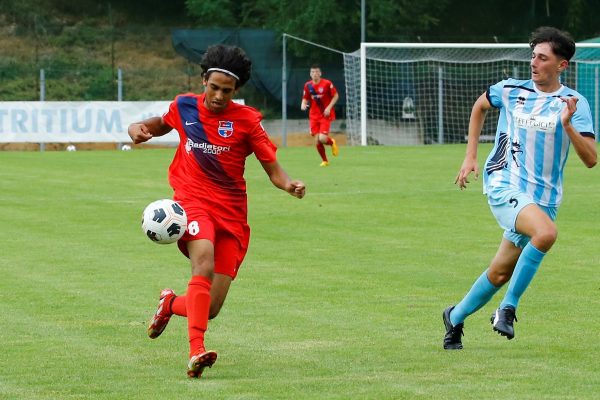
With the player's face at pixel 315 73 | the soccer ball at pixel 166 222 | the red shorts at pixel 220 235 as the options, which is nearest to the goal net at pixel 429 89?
the player's face at pixel 315 73

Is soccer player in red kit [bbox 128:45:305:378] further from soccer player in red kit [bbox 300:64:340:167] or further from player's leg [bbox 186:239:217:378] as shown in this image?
soccer player in red kit [bbox 300:64:340:167]

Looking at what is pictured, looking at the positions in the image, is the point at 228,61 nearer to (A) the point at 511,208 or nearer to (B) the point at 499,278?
(A) the point at 511,208

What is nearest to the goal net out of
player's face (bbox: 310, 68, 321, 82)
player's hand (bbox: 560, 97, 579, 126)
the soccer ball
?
player's face (bbox: 310, 68, 321, 82)

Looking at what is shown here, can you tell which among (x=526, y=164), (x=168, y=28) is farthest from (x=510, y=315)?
(x=168, y=28)

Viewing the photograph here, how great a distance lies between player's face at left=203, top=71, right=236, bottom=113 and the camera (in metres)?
6.58

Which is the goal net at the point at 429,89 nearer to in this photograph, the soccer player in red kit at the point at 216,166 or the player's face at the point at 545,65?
the player's face at the point at 545,65

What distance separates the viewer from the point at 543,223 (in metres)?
6.75

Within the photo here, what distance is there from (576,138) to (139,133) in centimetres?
227

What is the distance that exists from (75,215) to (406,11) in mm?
31049

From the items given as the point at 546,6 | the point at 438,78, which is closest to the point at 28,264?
the point at 438,78

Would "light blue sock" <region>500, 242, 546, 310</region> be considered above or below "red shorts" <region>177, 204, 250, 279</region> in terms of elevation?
below

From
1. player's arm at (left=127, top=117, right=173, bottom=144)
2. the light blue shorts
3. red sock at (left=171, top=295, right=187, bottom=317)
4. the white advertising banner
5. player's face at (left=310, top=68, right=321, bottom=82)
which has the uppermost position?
player's arm at (left=127, top=117, right=173, bottom=144)

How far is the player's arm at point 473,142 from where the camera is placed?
711cm

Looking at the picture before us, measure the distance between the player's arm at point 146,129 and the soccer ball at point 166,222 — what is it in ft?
1.29
